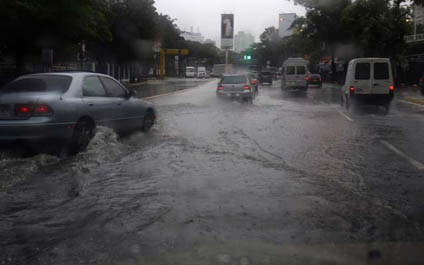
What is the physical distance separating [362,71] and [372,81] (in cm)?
50

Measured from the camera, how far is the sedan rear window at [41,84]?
8.94 metres

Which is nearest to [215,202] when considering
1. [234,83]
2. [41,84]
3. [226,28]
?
[41,84]

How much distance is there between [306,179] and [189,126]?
6840mm

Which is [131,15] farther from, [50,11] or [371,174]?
[371,174]

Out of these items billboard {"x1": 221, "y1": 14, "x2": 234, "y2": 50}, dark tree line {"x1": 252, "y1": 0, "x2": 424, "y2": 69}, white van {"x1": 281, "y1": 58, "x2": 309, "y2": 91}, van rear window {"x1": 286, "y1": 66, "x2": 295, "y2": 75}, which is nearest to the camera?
white van {"x1": 281, "y1": 58, "x2": 309, "y2": 91}

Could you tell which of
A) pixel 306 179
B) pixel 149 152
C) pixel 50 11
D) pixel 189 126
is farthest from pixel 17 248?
pixel 50 11

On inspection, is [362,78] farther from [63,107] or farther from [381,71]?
[63,107]

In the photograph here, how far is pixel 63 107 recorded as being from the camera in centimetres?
859

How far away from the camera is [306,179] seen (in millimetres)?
7273

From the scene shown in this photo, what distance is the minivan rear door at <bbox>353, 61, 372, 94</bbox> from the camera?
18.8 metres

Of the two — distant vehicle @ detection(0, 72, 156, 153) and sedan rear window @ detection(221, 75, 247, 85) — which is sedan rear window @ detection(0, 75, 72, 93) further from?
sedan rear window @ detection(221, 75, 247, 85)

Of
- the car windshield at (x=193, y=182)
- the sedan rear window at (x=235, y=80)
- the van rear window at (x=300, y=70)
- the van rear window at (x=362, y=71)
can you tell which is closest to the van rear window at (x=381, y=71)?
the van rear window at (x=362, y=71)

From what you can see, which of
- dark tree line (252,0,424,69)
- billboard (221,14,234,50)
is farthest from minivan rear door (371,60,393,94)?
billboard (221,14,234,50)

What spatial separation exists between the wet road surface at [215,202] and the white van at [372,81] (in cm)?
804
